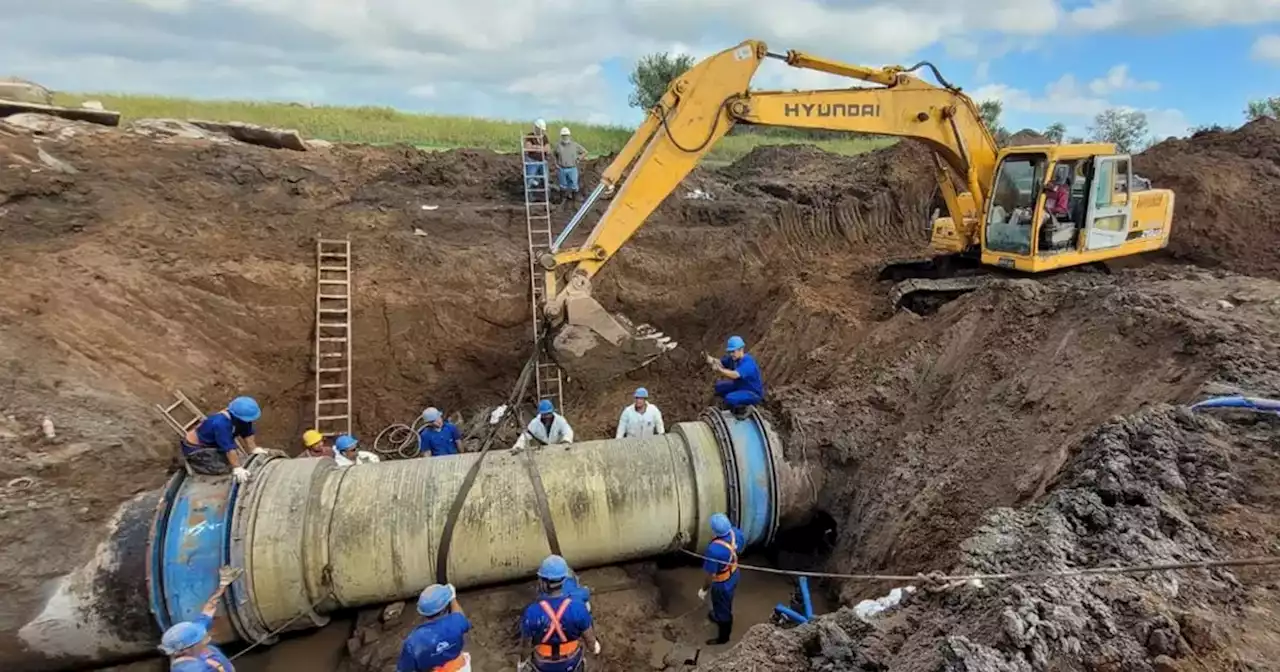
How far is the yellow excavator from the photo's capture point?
7.99m

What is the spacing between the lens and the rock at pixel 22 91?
11820mm

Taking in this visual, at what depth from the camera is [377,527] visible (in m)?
6.00

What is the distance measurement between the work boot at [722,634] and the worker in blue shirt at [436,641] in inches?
95.5

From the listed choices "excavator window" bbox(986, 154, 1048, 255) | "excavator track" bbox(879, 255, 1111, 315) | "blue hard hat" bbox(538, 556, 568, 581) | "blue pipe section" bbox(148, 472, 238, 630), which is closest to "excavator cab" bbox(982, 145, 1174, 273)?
"excavator window" bbox(986, 154, 1048, 255)

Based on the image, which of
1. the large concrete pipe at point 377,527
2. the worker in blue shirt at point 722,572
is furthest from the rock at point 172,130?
the worker in blue shirt at point 722,572

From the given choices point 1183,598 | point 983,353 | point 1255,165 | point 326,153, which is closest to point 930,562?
point 1183,598

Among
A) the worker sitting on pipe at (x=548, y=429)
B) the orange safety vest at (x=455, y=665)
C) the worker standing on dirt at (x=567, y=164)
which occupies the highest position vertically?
the worker standing on dirt at (x=567, y=164)

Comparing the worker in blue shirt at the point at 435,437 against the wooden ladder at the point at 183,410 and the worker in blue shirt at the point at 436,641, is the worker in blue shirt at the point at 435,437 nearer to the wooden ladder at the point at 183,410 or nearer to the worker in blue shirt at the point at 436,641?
the wooden ladder at the point at 183,410

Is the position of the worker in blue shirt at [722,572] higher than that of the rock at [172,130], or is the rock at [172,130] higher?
the rock at [172,130]

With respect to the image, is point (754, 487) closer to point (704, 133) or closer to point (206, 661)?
point (704, 133)

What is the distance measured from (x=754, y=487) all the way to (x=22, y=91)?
1404 centimetres

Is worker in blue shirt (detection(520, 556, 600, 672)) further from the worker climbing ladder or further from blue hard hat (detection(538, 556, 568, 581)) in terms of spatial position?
the worker climbing ladder

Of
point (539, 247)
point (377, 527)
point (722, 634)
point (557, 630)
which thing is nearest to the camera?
point (557, 630)

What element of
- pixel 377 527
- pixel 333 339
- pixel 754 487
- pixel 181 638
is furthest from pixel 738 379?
pixel 333 339
